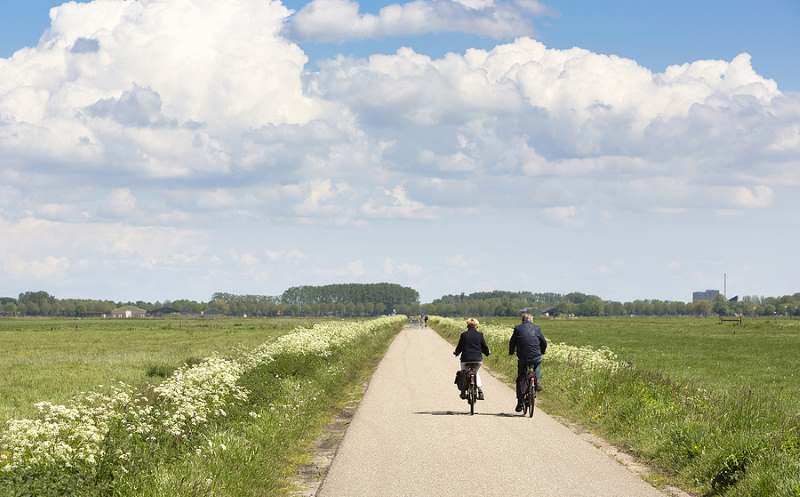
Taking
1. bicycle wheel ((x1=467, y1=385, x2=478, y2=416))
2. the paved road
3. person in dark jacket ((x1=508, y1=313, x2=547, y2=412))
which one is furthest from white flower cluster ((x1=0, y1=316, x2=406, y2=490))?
person in dark jacket ((x1=508, y1=313, x2=547, y2=412))

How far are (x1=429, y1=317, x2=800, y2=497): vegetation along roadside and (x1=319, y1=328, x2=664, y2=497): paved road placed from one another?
717 millimetres

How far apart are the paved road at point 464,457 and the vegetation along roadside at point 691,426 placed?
2.35 ft

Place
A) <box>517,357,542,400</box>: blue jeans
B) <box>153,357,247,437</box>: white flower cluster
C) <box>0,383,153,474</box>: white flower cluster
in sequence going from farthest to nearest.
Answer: <box>517,357,542,400</box>: blue jeans, <box>153,357,247,437</box>: white flower cluster, <box>0,383,153,474</box>: white flower cluster

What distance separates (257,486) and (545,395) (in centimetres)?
1221

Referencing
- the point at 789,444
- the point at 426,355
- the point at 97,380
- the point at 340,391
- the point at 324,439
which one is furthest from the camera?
the point at 426,355

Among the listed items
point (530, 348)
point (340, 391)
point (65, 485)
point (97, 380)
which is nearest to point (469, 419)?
point (530, 348)

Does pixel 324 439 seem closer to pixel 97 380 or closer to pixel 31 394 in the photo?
pixel 31 394

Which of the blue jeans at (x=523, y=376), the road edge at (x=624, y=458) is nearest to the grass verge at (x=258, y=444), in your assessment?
the blue jeans at (x=523, y=376)

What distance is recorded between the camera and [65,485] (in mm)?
8109

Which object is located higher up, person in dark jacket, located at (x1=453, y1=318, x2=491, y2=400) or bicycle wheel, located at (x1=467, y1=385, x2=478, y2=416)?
person in dark jacket, located at (x1=453, y1=318, x2=491, y2=400)

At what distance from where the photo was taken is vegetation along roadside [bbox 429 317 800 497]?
9.87m

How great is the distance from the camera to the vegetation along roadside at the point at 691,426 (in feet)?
32.4

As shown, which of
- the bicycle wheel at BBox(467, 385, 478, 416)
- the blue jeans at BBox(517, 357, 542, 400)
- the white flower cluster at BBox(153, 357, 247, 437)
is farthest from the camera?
the bicycle wheel at BBox(467, 385, 478, 416)

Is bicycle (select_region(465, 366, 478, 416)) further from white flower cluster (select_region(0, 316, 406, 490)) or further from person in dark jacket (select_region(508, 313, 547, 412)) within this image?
white flower cluster (select_region(0, 316, 406, 490))
